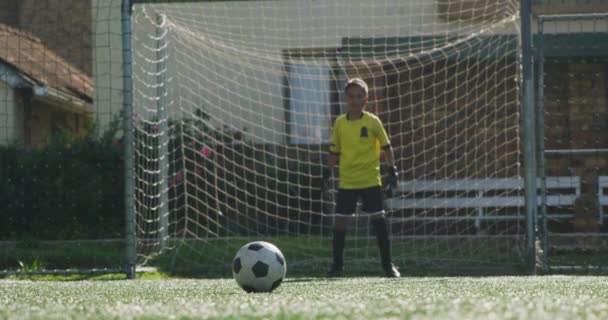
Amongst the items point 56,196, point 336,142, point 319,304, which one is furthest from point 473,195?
point 319,304

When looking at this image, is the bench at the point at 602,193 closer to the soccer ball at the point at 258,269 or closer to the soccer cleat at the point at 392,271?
the soccer cleat at the point at 392,271

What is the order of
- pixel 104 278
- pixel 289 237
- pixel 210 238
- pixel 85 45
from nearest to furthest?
pixel 104 278 < pixel 210 238 < pixel 289 237 < pixel 85 45

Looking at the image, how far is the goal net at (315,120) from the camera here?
1180 cm

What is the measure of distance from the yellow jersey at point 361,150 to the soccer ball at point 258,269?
323cm

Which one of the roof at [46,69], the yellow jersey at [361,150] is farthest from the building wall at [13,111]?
the yellow jersey at [361,150]

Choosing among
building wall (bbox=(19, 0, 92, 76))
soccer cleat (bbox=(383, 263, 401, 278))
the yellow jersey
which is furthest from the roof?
soccer cleat (bbox=(383, 263, 401, 278))

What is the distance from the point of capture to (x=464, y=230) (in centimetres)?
1299

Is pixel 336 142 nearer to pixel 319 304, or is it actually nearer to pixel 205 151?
pixel 205 151

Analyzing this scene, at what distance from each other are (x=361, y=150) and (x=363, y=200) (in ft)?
1.40

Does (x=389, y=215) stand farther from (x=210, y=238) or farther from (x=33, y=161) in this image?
(x=33, y=161)

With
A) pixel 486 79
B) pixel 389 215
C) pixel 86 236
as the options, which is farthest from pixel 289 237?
pixel 486 79

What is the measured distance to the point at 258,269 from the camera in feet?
18.6

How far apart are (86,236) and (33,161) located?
119 cm

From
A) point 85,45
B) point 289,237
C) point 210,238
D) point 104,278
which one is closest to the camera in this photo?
point 104,278
